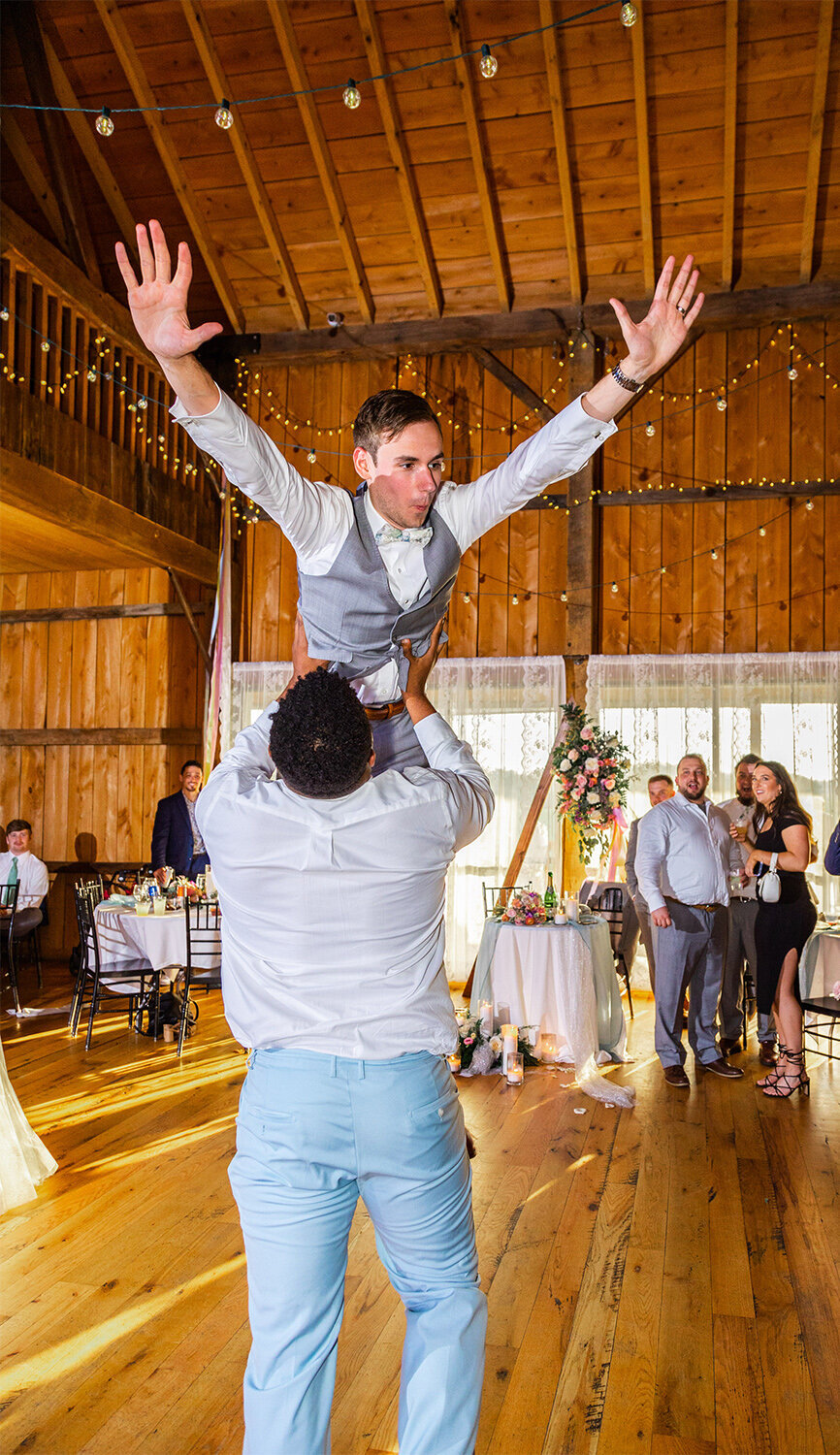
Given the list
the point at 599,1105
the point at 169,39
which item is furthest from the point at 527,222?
the point at 599,1105

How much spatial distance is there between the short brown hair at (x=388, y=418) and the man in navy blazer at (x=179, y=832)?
6.39 m

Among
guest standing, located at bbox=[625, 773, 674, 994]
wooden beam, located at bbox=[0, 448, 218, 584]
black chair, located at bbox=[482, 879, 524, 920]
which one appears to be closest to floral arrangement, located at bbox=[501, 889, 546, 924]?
black chair, located at bbox=[482, 879, 524, 920]

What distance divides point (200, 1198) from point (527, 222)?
25.6ft

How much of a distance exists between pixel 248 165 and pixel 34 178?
165 centimetres

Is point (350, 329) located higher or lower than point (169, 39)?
lower

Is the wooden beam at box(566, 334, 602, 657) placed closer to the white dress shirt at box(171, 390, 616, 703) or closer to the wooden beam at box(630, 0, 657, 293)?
the wooden beam at box(630, 0, 657, 293)

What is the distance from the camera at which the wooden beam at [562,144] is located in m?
7.31

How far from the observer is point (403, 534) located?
212 cm

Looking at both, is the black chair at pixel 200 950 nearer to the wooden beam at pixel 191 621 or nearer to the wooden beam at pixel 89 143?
the wooden beam at pixel 191 621

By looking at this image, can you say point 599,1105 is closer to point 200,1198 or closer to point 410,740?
point 200,1198

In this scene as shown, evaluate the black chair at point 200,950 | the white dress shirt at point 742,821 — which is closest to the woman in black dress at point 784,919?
the white dress shirt at point 742,821

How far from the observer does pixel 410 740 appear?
94.9 inches

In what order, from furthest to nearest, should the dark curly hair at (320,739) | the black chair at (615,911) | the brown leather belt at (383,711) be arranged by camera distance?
the black chair at (615,911) < the brown leather belt at (383,711) < the dark curly hair at (320,739)

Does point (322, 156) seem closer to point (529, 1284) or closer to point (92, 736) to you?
point (92, 736)
